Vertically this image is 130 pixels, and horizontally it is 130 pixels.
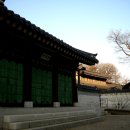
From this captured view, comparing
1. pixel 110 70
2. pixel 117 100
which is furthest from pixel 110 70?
pixel 117 100

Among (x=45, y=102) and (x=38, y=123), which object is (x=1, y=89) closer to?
(x=38, y=123)

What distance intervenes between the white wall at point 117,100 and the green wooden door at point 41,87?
672 inches

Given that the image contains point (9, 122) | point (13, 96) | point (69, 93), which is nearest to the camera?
point (9, 122)

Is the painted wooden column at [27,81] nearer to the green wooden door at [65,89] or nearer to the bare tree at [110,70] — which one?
the green wooden door at [65,89]

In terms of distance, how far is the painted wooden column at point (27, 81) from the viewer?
9.10 metres

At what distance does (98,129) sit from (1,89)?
3.94 meters

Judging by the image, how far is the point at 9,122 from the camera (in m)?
6.87

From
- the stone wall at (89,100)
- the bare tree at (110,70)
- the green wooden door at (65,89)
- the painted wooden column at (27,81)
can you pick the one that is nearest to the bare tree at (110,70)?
the bare tree at (110,70)

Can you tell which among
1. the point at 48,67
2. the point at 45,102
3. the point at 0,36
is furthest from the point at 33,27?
the point at 45,102

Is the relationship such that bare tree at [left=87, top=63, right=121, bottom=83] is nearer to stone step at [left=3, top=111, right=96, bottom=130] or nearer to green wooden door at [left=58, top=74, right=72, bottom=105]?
green wooden door at [left=58, top=74, right=72, bottom=105]

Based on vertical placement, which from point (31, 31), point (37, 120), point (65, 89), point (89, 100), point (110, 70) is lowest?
point (37, 120)

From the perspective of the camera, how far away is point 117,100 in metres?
26.9

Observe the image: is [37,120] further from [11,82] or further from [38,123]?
[11,82]

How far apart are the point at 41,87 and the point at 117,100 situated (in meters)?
18.4
